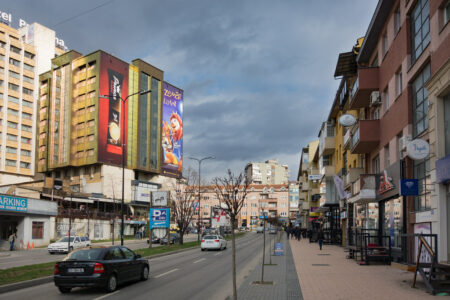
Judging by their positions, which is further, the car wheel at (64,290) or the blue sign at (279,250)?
the blue sign at (279,250)

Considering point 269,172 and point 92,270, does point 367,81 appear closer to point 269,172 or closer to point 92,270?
point 92,270

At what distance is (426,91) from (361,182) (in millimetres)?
9601

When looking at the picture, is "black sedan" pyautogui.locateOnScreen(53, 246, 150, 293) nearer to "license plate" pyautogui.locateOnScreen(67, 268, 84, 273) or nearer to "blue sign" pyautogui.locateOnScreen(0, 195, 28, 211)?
"license plate" pyautogui.locateOnScreen(67, 268, 84, 273)

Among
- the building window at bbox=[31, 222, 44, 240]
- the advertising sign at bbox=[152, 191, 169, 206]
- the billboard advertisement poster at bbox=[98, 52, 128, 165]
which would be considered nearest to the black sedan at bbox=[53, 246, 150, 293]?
the advertising sign at bbox=[152, 191, 169, 206]

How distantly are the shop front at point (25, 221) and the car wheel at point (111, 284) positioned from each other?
33.1 meters

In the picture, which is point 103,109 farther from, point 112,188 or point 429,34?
point 429,34

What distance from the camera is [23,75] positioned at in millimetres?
95500

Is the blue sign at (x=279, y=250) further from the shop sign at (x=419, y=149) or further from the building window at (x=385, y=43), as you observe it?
the shop sign at (x=419, y=149)

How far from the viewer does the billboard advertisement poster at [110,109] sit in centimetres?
8925

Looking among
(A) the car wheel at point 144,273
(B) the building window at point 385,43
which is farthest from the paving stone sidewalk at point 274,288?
(B) the building window at point 385,43

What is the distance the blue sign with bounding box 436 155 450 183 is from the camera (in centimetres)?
1488

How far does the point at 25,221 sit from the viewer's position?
46.3 m

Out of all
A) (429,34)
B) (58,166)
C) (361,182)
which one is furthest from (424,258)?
(58,166)

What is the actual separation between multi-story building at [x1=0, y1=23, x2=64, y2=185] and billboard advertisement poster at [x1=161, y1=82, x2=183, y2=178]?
27.5 metres
